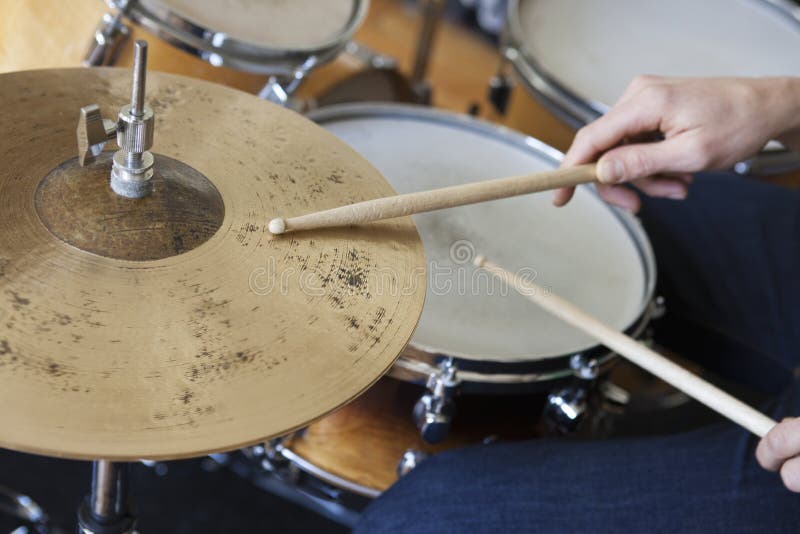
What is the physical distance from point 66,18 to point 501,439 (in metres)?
0.59

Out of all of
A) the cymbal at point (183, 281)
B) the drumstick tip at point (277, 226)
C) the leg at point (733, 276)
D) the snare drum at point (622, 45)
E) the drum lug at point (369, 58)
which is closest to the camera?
the cymbal at point (183, 281)

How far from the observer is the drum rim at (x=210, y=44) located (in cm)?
81

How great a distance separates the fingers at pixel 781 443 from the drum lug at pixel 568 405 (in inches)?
5.6

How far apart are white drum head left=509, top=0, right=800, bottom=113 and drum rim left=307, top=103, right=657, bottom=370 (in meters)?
0.13

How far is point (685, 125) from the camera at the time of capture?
72cm

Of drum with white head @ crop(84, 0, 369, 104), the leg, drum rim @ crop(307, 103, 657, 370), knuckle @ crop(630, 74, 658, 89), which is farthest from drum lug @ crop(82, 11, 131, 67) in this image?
the leg

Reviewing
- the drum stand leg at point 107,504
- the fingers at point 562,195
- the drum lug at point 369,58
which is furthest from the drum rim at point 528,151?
the drum lug at point 369,58

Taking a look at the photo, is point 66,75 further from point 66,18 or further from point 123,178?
point 66,18

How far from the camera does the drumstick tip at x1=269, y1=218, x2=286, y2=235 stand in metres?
0.54

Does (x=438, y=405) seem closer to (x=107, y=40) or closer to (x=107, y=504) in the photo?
(x=107, y=504)

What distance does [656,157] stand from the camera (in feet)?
2.33

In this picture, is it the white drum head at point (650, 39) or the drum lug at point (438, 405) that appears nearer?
the drum lug at point (438, 405)

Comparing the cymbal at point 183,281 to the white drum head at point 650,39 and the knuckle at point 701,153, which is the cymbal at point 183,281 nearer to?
the knuckle at point 701,153

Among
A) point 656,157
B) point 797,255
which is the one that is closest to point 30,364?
point 656,157
